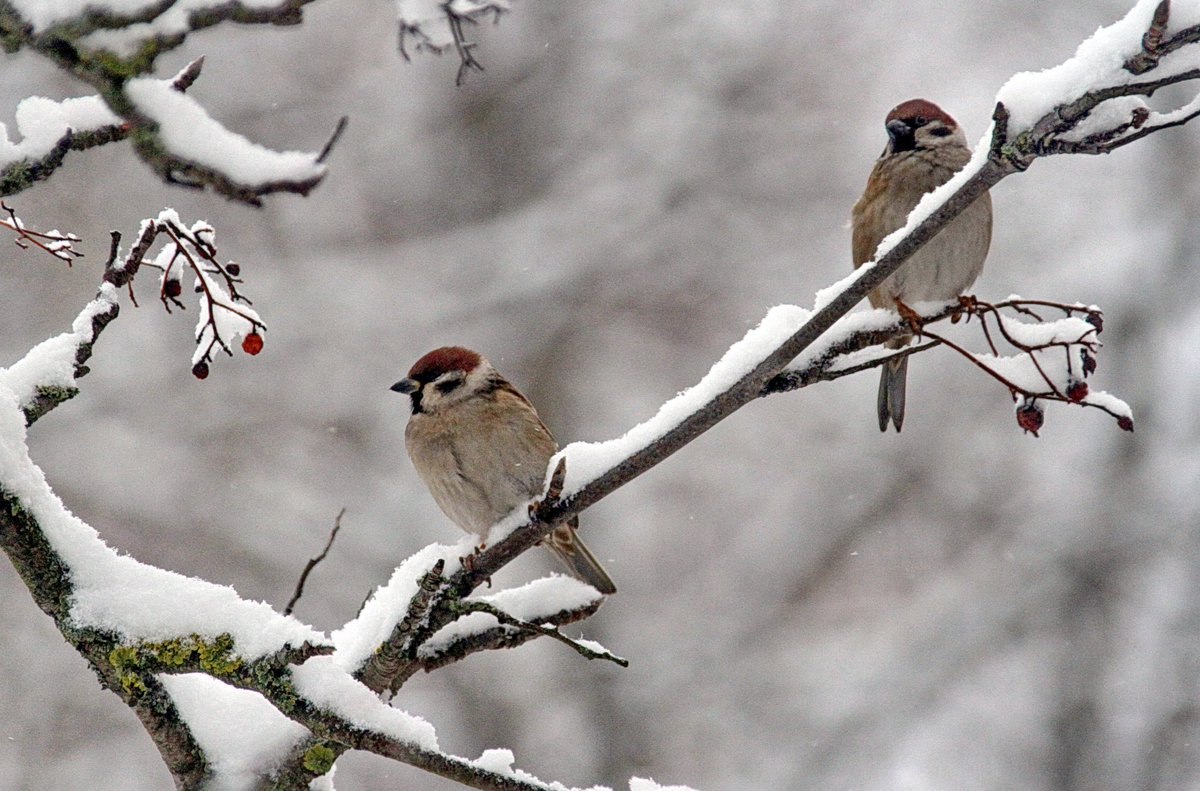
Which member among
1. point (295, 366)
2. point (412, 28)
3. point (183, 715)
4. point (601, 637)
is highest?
point (295, 366)

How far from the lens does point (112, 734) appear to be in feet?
24.2

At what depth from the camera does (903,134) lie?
4.17m

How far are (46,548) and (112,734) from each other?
628 centimetres

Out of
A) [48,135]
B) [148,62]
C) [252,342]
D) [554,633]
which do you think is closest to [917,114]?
[252,342]

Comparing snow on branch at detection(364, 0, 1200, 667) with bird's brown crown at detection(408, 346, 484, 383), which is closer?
snow on branch at detection(364, 0, 1200, 667)

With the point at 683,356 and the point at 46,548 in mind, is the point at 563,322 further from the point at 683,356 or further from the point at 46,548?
the point at 46,548

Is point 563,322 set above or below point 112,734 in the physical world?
above

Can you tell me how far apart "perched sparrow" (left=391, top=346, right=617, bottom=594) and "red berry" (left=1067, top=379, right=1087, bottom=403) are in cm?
195

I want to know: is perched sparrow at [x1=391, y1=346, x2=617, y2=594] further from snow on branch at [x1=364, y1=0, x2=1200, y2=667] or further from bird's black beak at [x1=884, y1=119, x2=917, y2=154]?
snow on branch at [x1=364, y1=0, x2=1200, y2=667]

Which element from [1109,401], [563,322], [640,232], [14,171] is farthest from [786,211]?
[14,171]

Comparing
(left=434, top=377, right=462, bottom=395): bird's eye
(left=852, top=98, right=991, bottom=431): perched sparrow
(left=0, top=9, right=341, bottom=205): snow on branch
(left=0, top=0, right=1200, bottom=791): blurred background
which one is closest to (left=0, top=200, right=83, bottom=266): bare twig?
(left=0, top=9, right=341, bottom=205): snow on branch

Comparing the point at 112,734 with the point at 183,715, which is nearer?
the point at 183,715

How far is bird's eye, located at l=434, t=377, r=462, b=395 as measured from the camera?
418 centimetres

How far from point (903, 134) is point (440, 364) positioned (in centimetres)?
181
